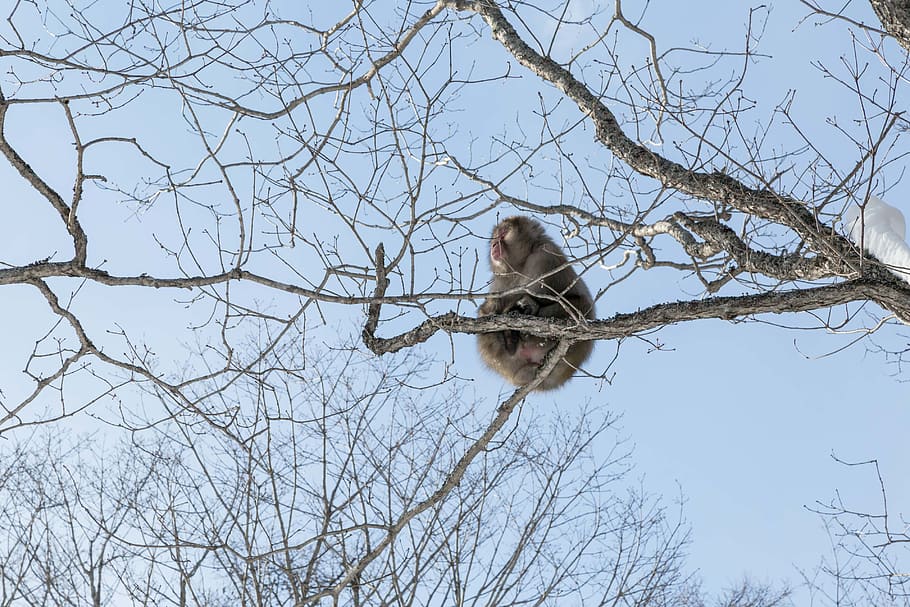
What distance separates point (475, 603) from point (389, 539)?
13.0ft

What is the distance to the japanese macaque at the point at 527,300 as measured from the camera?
545 cm

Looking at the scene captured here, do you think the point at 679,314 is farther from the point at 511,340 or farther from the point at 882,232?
the point at 511,340

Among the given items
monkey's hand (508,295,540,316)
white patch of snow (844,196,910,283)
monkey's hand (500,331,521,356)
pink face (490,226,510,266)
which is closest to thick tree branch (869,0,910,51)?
white patch of snow (844,196,910,283)

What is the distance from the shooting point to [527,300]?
546cm

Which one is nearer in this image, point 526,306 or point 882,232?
point 882,232

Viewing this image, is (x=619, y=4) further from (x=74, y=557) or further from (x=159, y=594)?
(x=74, y=557)

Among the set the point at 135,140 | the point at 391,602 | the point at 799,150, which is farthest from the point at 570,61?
the point at 391,602

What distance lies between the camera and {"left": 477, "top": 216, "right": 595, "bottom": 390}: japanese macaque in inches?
214

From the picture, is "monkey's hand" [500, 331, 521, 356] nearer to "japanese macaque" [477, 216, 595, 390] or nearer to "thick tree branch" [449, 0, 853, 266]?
"japanese macaque" [477, 216, 595, 390]

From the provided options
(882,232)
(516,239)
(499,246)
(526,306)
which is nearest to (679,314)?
(882,232)

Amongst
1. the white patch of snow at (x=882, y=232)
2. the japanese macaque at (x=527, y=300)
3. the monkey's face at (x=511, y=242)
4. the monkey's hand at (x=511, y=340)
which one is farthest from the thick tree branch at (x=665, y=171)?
the monkey's face at (x=511, y=242)

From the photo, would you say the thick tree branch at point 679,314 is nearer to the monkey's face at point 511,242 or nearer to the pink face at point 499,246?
the pink face at point 499,246

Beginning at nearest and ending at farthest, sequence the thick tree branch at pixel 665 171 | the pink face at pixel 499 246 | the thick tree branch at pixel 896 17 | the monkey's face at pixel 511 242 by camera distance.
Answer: the thick tree branch at pixel 896 17 < the thick tree branch at pixel 665 171 < the pink face at pixel 499 246 < the monkey's face at pixel 511 242

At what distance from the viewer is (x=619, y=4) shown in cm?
430
